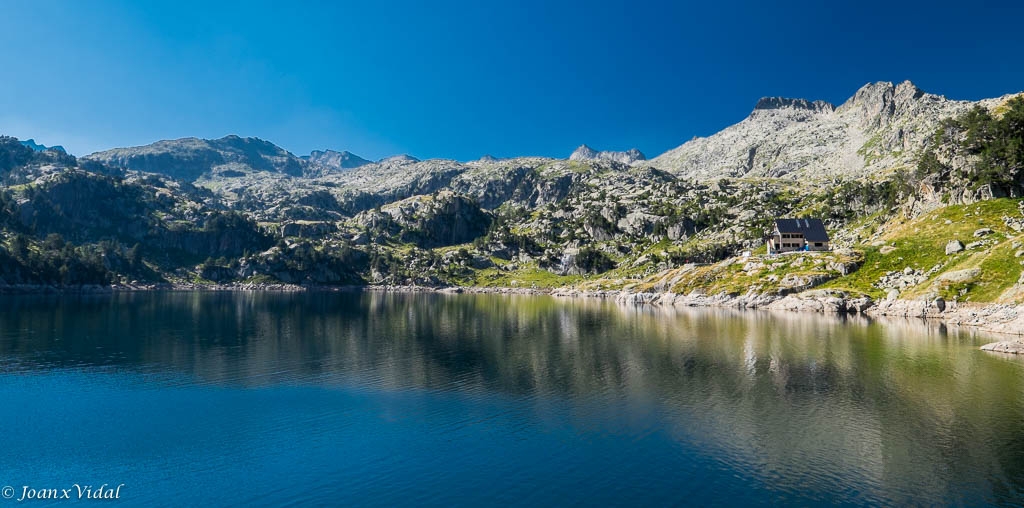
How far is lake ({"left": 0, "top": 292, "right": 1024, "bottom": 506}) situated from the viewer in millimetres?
32688

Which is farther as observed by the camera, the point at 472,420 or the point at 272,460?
the point at 472,420

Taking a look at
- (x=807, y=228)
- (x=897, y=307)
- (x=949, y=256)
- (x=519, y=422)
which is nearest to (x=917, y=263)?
(x=949, y=256)

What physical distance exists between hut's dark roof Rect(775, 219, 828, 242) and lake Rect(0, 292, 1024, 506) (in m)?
105

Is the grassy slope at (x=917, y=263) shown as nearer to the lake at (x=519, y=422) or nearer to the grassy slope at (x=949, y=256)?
the grassy slope at (x=949, y=256)

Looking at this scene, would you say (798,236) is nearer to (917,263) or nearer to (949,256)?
(917,263)

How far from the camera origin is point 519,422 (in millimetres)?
46281

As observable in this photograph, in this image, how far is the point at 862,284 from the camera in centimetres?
14312

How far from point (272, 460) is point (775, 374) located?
193ft

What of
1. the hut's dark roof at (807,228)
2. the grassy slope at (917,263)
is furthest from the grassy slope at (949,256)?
the hut's dark roof at (807,228)

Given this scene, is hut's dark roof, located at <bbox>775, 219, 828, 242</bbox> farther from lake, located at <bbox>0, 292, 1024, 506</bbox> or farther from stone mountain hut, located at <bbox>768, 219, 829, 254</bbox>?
lake, located at <bbox>0, 292, 1024, 506</bbox>

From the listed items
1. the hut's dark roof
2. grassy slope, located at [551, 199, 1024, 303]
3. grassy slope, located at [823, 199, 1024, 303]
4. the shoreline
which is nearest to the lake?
the shoreline

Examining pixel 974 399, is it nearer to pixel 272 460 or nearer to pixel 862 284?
pixel 272 460

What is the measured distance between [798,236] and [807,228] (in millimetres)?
4293

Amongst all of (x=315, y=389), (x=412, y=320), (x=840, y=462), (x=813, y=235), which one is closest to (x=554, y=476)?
(x=840, y=462)
